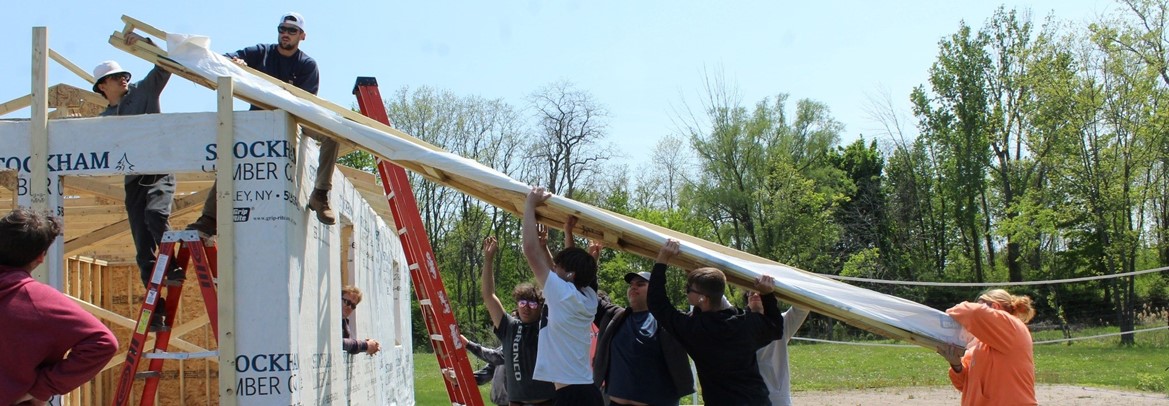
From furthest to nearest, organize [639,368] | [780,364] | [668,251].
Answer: [780,364] → [639,368] → [668,251]

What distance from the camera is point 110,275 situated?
1162cm

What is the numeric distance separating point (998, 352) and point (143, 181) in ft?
16.5

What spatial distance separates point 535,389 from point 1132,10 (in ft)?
94.8

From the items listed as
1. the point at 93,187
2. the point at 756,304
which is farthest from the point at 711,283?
the point at 93,187

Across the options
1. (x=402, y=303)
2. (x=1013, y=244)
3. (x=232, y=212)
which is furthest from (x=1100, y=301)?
(x=232, y=212)

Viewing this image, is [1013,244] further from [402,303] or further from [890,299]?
[890,299]

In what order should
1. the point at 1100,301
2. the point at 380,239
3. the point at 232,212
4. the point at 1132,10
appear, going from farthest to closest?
the point at 1100,301 → the point at 1132,10 → the point at 380,239 → the point at 232,212

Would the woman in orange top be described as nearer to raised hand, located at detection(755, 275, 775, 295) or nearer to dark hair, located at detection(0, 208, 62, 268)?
raised hand, located at detection(755, 275, 775, 295)

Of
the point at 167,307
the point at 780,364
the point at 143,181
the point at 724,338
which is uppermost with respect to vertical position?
the point at 143,181

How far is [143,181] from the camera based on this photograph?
568 cm

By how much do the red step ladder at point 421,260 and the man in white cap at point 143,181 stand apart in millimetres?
1607

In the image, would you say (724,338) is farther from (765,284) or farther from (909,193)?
(909,193)

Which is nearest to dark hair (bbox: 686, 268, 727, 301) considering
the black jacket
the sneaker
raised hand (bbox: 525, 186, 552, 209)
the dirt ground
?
the black jacket

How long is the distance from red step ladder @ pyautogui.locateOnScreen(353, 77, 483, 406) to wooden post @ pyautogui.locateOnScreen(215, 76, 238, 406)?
6.00ft
